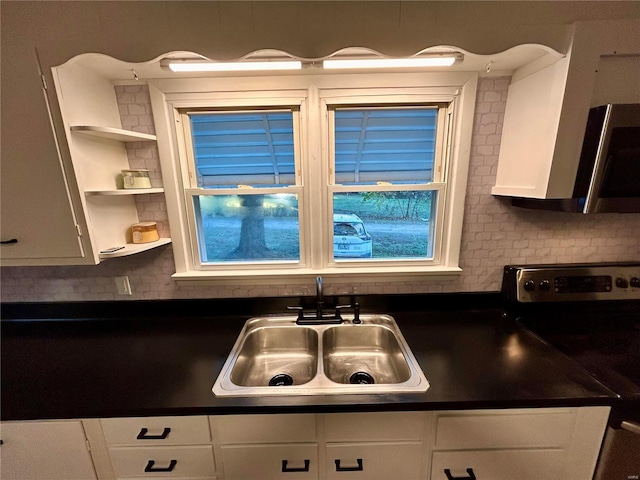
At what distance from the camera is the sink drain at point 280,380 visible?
1.21 meters

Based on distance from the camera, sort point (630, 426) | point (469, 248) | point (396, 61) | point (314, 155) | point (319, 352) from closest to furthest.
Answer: point (630, 426) → point (396, 61) → point (319, 352) → point (314, 155) → point (469, 248)

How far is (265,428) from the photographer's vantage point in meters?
0.92

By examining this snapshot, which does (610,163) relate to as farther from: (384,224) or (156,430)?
(156,430)

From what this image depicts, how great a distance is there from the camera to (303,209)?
141cm

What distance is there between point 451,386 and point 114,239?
1601mm

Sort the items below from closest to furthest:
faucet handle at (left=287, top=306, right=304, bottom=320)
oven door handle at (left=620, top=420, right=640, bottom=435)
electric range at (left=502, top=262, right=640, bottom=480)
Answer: oven door handle at (left=620, top=420, right=640, bottom=435) → electric range at (left=502, top=262, right=640, bottom=480) → faucet handle at (left=287, top=306, right=304, bottom=320)

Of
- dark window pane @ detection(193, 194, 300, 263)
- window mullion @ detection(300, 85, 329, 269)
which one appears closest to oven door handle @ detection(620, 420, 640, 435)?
window mullion @ detection(300, 85, 329, 269)

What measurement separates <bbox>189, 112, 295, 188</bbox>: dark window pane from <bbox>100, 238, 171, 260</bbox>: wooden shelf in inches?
14.7

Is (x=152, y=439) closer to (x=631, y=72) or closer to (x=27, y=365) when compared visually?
(x=27, y=365)

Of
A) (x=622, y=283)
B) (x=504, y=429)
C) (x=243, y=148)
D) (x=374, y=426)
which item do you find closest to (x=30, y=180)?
(x=243, y=148)

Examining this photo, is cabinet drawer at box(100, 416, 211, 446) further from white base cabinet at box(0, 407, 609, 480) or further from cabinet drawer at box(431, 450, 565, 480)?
cabinet drawer at box(431, 450, 565, 480)

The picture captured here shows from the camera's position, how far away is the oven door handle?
0.85m

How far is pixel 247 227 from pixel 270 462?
1077 millimetres

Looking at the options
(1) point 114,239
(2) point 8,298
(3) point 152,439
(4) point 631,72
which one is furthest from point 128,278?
(4) point 631,72
